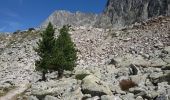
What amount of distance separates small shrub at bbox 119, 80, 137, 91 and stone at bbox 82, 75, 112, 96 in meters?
1.92

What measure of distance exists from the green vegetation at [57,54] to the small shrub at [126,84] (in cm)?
1909

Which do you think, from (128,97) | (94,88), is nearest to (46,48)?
(94,88)

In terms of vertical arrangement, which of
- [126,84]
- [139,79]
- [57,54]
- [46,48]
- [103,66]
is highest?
[46,48]

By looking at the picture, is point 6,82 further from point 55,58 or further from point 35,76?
point 55,58

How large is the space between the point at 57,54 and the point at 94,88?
2106 centimetres

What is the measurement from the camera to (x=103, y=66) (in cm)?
6147

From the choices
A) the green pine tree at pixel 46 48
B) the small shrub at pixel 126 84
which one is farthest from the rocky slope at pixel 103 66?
the green pine tree at pixel 46 48

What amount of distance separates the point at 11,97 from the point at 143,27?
1638 inches

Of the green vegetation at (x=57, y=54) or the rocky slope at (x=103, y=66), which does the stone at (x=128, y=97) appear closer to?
the rocky slope at (x=103, y=66)

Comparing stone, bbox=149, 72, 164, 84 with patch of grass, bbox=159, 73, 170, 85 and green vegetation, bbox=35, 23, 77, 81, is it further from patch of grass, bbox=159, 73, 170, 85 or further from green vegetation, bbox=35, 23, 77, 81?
green vegetation, bbox=35, 23, 77, 81

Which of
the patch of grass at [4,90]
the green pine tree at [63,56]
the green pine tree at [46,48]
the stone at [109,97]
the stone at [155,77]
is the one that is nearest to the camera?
the stone at [109,97]

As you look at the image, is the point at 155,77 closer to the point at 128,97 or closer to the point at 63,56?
the point at 128,97

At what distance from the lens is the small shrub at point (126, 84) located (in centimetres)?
3994

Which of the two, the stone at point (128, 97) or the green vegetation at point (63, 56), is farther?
the green vegetation at point (63, 56)
